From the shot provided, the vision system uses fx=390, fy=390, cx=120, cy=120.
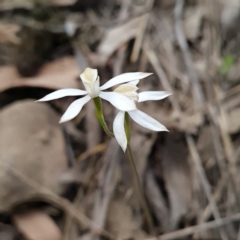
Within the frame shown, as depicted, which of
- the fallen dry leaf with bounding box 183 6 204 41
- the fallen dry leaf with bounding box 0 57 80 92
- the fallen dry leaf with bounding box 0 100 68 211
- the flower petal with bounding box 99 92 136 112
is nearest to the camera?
the flower petal with bounding box 99 92 136 112

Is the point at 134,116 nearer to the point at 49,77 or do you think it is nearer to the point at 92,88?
the point at 92,88

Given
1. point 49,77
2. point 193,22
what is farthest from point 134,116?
point 193,22

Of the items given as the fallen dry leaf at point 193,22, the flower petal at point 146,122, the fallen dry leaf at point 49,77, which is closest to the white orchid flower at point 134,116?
the flower petal at point 146,122

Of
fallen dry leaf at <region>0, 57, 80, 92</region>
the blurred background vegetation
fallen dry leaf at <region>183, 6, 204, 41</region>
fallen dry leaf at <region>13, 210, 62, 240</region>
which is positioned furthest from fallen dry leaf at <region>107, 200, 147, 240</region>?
fallen dry leaf at <region>183, 6, 204, 41</region>

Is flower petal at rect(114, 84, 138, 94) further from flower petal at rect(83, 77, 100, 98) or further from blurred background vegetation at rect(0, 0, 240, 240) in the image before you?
blurred background vegetation at rect(0, 0, 240, 240)

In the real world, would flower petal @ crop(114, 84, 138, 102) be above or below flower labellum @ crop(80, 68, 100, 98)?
below

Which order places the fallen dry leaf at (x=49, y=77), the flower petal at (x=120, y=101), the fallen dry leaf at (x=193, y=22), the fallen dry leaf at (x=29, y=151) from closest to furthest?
the flower petal at (x=120, y=101) → the fallen dry leaf at (x=29, y=151) → the fallen dry leaf at (x=49, y=77) → the fallen dry leaf at (x=193, y=22)

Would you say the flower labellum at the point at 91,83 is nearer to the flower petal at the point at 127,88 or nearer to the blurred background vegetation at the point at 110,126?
the flower petal at the point at 127,88
